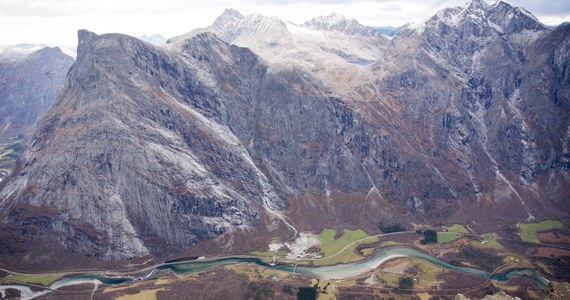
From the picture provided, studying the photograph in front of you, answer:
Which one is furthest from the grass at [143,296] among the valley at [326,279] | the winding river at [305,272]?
the winding river at [305,272]

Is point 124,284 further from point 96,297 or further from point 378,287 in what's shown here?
point 378,287

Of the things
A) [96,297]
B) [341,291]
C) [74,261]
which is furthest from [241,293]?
[74,261]

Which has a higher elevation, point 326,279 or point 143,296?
point 143,296

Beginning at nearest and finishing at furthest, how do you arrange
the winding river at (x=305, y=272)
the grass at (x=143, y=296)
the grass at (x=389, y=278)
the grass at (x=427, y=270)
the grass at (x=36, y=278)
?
1. the grass at (x=143, y=296)
2. the grass at (x=36, y=278)
3. the grass at (x=389, y=278)
4. the winding river at (x=305, y=272)
5. the grass at (x=427, y=270)

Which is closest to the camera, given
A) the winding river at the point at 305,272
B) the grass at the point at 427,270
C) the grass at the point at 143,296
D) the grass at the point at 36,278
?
the grass at the point at 143,296

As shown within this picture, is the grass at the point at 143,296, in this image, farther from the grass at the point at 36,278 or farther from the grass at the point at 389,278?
the grass at the point at 389,278

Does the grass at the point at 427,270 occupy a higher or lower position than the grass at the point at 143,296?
lower

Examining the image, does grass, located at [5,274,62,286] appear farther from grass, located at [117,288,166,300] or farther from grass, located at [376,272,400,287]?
grass, located at [376,272,400,287]

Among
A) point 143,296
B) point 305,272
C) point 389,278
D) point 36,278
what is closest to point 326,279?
point 305,272

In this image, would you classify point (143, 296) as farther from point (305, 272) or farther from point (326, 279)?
point (326, 279)
